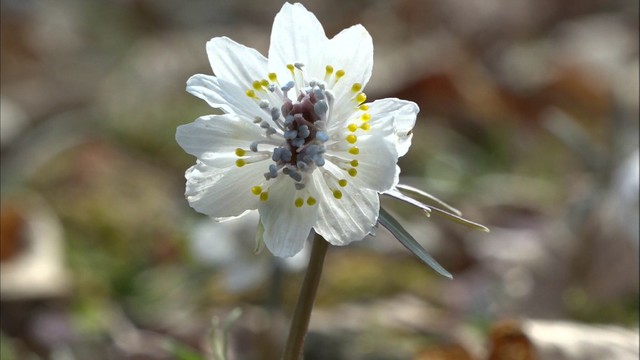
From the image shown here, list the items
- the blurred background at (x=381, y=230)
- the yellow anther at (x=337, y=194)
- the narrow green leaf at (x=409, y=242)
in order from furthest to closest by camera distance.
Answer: the blurred background at (x=381, y=230)
the yellow anther at (x=337, y=194)
the narrow green leaf at (x=409, y=242)

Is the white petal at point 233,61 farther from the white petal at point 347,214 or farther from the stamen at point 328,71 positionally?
the white petal at point 347,214

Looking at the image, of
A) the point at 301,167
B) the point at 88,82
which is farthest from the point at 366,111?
the point at 88,82

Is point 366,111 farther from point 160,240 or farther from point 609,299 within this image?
point 160,240

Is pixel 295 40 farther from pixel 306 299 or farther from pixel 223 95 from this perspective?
pixel 306 299

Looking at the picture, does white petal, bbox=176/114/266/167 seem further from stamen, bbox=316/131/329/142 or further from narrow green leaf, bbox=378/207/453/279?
narrow green leaf, bbox=378/207/453/279

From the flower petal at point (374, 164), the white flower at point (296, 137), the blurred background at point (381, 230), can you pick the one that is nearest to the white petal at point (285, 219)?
the white flower at point (296, 137)

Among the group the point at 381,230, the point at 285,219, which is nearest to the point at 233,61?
the point at 285,219
